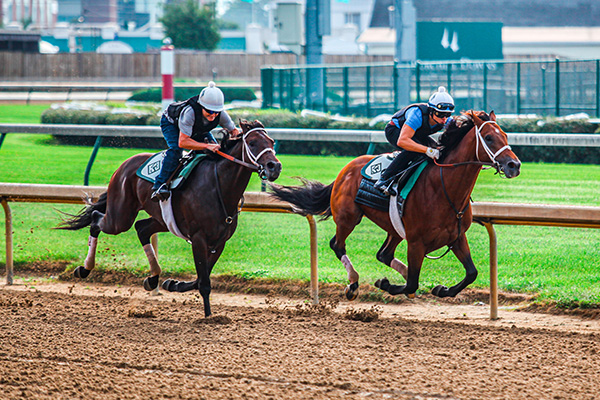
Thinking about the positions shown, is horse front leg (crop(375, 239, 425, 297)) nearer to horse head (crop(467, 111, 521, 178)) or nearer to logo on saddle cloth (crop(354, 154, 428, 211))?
logo on saddle cloth (crop(354, 154, 428, 211))

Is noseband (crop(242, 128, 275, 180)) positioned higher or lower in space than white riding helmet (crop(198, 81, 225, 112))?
lower

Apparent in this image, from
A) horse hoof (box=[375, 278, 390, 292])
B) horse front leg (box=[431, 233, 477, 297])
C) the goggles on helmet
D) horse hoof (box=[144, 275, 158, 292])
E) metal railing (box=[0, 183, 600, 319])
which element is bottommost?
horse hoof (box=[144, 275, 158, 292])

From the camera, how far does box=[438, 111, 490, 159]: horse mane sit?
555 cm

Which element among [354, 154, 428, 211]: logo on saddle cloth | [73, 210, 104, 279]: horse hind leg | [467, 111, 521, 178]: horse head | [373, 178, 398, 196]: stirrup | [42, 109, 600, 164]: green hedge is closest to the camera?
[467, 111, 521, 178]: horse head

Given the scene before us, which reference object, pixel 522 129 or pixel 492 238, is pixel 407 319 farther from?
pixel 522 129

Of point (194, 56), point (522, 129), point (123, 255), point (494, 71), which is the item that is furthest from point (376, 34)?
point (123, 255)

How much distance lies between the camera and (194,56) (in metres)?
41.4

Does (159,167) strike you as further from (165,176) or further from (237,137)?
(237,137)

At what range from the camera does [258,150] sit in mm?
5855

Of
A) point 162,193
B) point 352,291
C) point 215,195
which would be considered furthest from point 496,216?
point 162,193

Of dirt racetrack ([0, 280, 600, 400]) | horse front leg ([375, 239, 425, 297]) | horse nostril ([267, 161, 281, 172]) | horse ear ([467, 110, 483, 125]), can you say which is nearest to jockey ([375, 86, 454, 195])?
horse ear ([467, 110, 483, 125])

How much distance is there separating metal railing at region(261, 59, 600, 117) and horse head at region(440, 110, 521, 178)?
37.6 feet

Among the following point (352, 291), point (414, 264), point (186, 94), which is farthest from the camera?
point (186, 94)

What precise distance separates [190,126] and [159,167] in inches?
22.1
